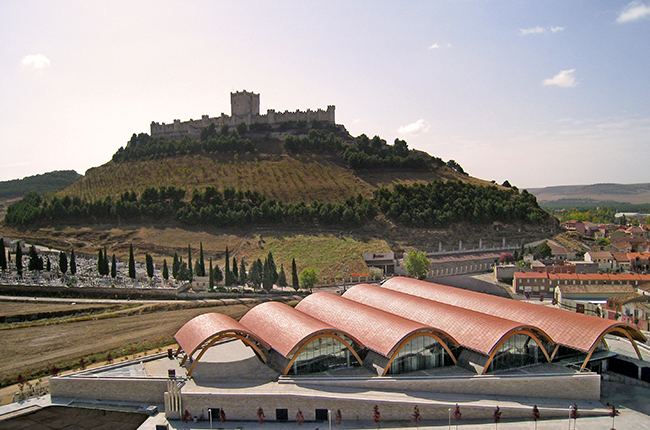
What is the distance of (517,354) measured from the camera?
24.1 meters

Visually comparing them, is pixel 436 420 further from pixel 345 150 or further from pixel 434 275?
pixel 345 150

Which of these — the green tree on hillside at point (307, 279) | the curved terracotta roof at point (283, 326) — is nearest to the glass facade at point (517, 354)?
the curved terracotta roof at point (283, 326)

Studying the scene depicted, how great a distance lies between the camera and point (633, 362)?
82.6 feet

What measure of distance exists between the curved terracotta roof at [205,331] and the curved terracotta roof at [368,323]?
5533mm

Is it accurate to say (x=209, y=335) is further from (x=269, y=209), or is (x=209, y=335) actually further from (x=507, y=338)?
(x=269, y=209)

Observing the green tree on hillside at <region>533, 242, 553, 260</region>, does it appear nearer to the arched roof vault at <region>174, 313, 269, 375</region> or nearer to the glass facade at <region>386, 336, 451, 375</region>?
the glass facade at <region>386, 336, 451, 375</region>

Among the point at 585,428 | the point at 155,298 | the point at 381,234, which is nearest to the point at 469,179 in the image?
the point at 381,234

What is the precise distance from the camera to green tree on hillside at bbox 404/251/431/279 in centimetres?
5606

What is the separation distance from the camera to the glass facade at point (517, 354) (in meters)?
23.6

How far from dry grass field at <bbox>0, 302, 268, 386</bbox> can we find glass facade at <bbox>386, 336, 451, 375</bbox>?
17.8 m

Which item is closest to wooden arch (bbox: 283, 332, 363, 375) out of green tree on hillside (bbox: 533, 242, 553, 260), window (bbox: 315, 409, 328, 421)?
window (bbox: 315, 409, 328, 421)

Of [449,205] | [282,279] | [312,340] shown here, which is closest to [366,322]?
[312,340]

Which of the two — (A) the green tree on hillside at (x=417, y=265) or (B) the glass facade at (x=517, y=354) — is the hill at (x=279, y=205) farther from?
(B) the glass facade at (x=517, y=354)

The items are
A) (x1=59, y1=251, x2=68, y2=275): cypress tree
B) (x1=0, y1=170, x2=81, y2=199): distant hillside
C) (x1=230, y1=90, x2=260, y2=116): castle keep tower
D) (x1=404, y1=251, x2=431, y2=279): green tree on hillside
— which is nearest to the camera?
(x1=59, y1=251, x2=68, y2=275): cypress tree
